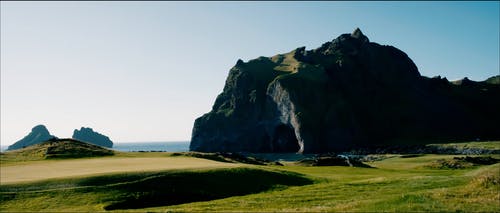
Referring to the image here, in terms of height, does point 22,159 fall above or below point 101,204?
above

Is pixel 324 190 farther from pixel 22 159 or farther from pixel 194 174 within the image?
pixel 22 159

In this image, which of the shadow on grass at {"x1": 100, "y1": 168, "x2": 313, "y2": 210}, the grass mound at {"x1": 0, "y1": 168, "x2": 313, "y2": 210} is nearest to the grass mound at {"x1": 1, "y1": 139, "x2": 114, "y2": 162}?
the grass mound at {"x1": 0, "y1": 168, "x2": 313, "y2": 210}

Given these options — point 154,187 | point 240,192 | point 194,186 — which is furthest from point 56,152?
point 240,192

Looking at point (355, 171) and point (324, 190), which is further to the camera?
point (355, 171)

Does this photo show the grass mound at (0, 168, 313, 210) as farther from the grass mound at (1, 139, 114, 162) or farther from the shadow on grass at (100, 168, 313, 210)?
the grass mound at (1, 139, 114, 162)

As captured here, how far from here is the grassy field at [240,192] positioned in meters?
26.8

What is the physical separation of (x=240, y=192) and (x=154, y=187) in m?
7.68

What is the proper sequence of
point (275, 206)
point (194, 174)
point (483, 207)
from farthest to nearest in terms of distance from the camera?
point (194, 174) < point (275, 206) < point (483, 207)

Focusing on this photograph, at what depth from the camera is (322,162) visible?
7131 centimetres

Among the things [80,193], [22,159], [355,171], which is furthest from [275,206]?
[22,159]

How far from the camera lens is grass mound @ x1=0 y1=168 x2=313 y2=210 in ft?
118

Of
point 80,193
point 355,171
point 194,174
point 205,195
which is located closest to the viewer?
point 80,193

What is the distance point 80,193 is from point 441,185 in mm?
28732

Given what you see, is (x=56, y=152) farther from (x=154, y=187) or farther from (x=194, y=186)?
(x=194, y=186)
